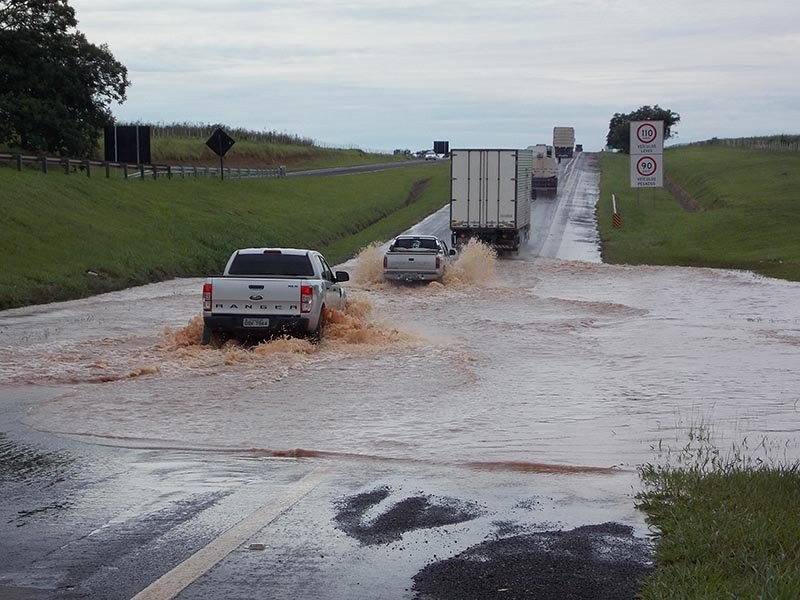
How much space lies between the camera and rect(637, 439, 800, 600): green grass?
6.38 m

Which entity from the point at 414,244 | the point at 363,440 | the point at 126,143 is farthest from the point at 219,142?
the point at 363,440

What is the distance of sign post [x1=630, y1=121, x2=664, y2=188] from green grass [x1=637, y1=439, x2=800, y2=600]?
148 ft

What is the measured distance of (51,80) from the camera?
56.5m

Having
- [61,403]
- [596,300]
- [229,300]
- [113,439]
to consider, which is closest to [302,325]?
[229,300]

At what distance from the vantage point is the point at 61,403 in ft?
47.0

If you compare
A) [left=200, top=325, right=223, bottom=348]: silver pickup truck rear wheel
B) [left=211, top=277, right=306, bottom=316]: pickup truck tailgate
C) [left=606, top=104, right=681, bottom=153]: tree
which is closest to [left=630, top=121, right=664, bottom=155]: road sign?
[left=211, top=277, right=306, bottom=316]: pickup truck tailgate

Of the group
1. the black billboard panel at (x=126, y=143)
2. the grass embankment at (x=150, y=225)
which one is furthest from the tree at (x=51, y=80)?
the grass embankment at (x=150, y=225)

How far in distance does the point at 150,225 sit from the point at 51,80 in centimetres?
1865

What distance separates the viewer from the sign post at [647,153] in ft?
177

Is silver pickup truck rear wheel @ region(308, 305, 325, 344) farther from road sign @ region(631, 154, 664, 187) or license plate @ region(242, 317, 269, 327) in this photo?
road sign @ region(631, 154, 664, 187)

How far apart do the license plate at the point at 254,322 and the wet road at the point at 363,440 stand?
0.42 m

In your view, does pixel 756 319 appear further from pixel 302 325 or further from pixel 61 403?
pixel 61 403

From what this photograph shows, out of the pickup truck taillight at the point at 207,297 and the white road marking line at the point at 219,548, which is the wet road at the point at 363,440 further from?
the pickup truck taillight at the point at 207,297

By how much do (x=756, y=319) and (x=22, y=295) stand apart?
16.3m
